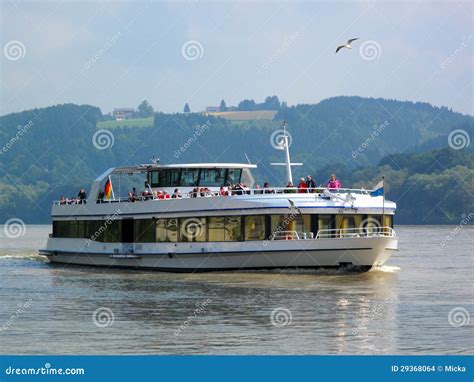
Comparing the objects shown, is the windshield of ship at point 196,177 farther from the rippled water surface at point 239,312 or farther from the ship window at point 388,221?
the ship window at point 388,221

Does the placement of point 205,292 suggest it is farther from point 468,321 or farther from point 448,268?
point 448,268

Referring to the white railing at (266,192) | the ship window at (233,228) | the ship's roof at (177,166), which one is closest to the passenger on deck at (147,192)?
the white railing at (266,192)

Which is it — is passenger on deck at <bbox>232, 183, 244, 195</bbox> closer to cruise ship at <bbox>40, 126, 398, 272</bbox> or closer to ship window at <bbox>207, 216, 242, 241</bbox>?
cruise ship at <bbox>40, 126, 398, 272</bbox>

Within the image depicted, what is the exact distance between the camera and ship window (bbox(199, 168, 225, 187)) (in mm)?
45875

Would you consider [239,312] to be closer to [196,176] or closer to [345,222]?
[345,222]

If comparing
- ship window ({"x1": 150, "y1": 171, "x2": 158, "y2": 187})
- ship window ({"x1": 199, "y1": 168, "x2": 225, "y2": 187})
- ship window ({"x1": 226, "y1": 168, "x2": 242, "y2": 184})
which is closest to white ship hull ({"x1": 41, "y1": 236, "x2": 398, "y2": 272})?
ship window ({"x1": 150, "y1": 171, "x2": 158, "y2": 187})

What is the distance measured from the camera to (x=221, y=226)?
41.5 m

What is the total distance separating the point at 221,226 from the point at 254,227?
5.15 feet

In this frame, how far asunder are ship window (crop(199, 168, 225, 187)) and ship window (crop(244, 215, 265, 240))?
5.62 m

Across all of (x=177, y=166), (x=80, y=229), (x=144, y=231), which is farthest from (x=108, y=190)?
(x=177, y=166)

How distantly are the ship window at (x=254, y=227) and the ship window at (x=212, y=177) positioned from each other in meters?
5.62

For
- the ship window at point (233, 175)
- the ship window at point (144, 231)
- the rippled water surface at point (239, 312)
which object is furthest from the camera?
the ship window at point (233, 175)

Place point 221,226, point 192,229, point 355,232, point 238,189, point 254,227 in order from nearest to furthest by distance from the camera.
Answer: point 254,227
point 355,232
point 221,226
point 238,189
point 192,229

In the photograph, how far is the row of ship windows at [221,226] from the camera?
131 feet
